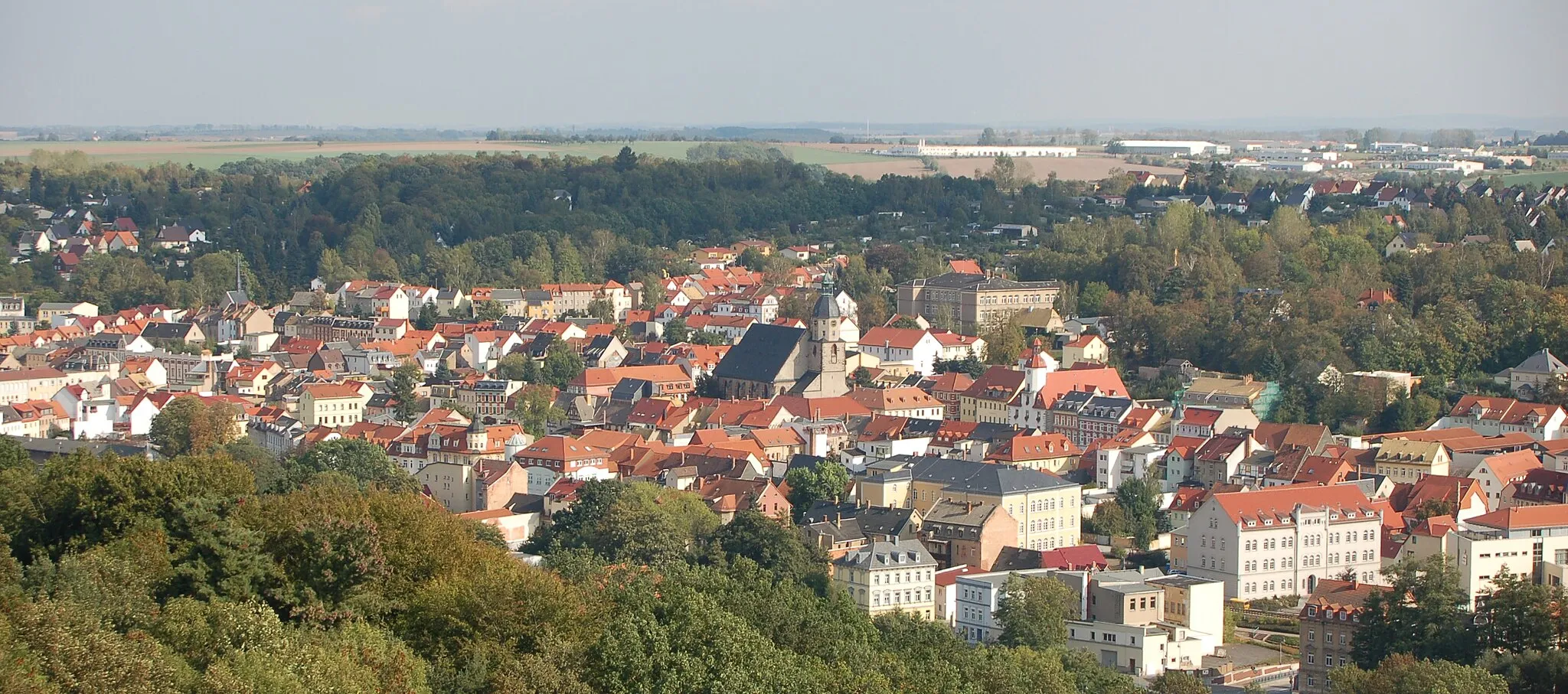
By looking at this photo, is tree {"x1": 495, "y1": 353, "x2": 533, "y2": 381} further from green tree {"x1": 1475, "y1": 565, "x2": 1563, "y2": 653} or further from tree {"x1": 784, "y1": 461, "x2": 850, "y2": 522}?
green tree {"x1": 1475, "y1": 565, "x2": 1563, "y2": 653}

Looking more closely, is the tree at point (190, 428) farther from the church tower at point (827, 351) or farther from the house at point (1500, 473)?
the house at point (1500, 473)

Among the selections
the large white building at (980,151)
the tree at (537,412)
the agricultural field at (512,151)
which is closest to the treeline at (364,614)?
the tree at (537,412)

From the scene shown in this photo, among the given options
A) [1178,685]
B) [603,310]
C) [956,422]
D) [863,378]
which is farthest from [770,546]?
[603,310]

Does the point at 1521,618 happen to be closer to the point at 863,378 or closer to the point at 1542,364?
the point at 1542,364

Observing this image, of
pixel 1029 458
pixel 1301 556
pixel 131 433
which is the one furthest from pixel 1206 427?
pixel 131 433

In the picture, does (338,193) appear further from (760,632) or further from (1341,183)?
(760,632)

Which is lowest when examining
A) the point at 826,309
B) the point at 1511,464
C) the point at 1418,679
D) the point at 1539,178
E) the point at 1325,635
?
the point at 1325,635
